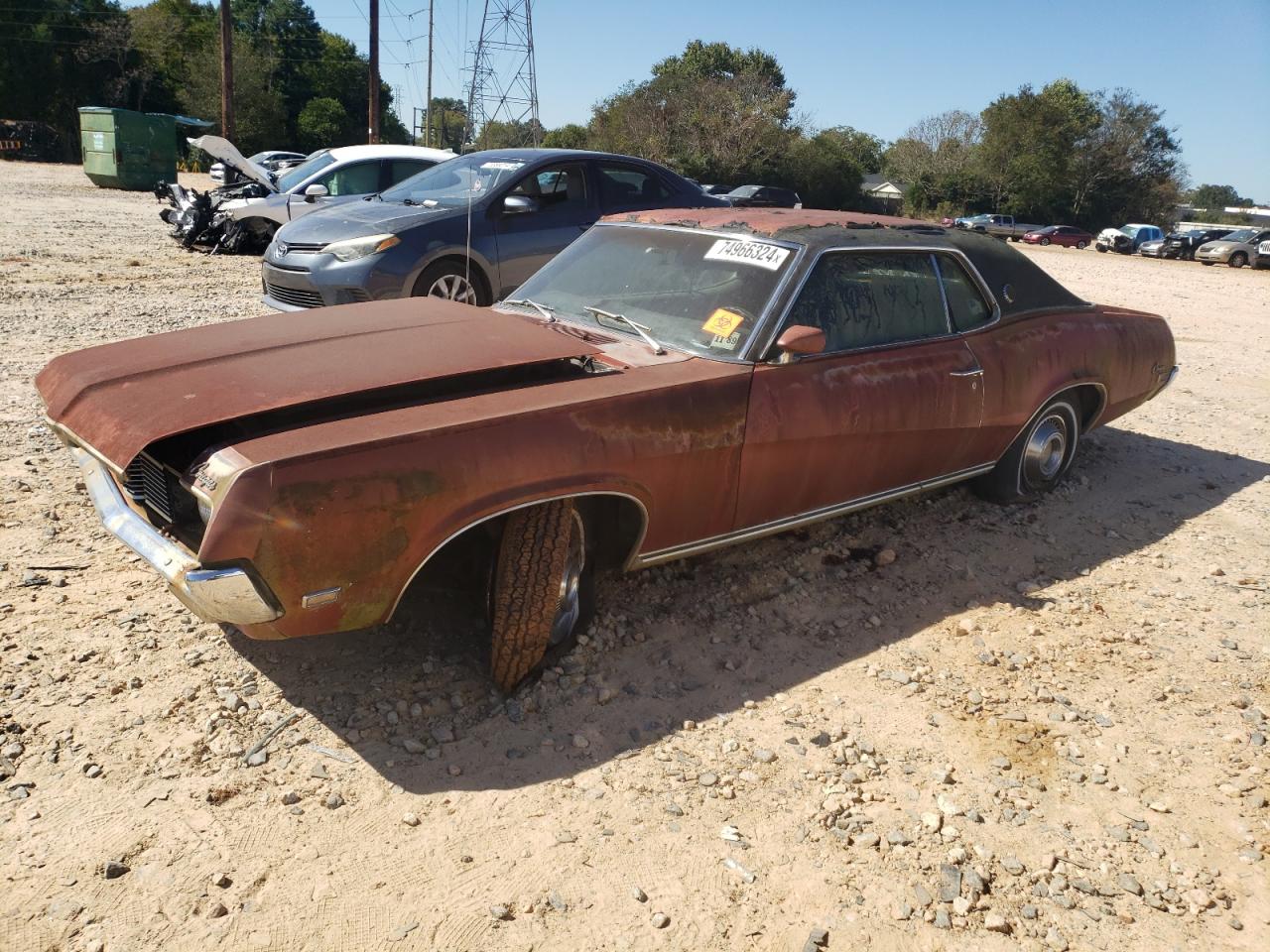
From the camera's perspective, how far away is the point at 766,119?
4194cm

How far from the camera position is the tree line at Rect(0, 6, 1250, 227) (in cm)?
4194

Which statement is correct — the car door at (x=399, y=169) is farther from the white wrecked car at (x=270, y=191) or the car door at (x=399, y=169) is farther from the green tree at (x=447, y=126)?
the green tree at (x=447, y=126)

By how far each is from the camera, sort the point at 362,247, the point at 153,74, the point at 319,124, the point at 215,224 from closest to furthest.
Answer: the point at 362,247
the point at 215,224
the point at 319,124
the point at 153,74

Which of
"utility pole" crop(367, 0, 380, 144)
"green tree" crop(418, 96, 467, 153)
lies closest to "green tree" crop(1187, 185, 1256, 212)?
"green tree" crop(418, 96, 467, 153)

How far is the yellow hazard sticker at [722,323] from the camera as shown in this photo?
3613 millimetres

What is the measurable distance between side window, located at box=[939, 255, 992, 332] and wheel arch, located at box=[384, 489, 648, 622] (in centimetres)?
204

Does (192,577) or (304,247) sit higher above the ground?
(304,247)

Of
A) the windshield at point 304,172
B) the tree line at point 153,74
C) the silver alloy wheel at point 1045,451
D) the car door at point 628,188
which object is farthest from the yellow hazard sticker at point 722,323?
the tree line at point 153,74

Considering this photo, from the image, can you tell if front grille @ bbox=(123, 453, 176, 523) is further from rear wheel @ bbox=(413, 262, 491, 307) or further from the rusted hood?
rear wheel @ bbox=(413, 262, 491, 307)

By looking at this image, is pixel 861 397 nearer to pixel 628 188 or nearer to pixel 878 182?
pixel 628 188

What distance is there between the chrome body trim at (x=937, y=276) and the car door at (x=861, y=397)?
0.01 metres

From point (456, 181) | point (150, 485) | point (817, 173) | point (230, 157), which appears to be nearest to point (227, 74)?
point (230, 157)

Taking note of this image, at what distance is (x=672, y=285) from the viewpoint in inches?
156

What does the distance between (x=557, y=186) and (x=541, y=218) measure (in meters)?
0.36
